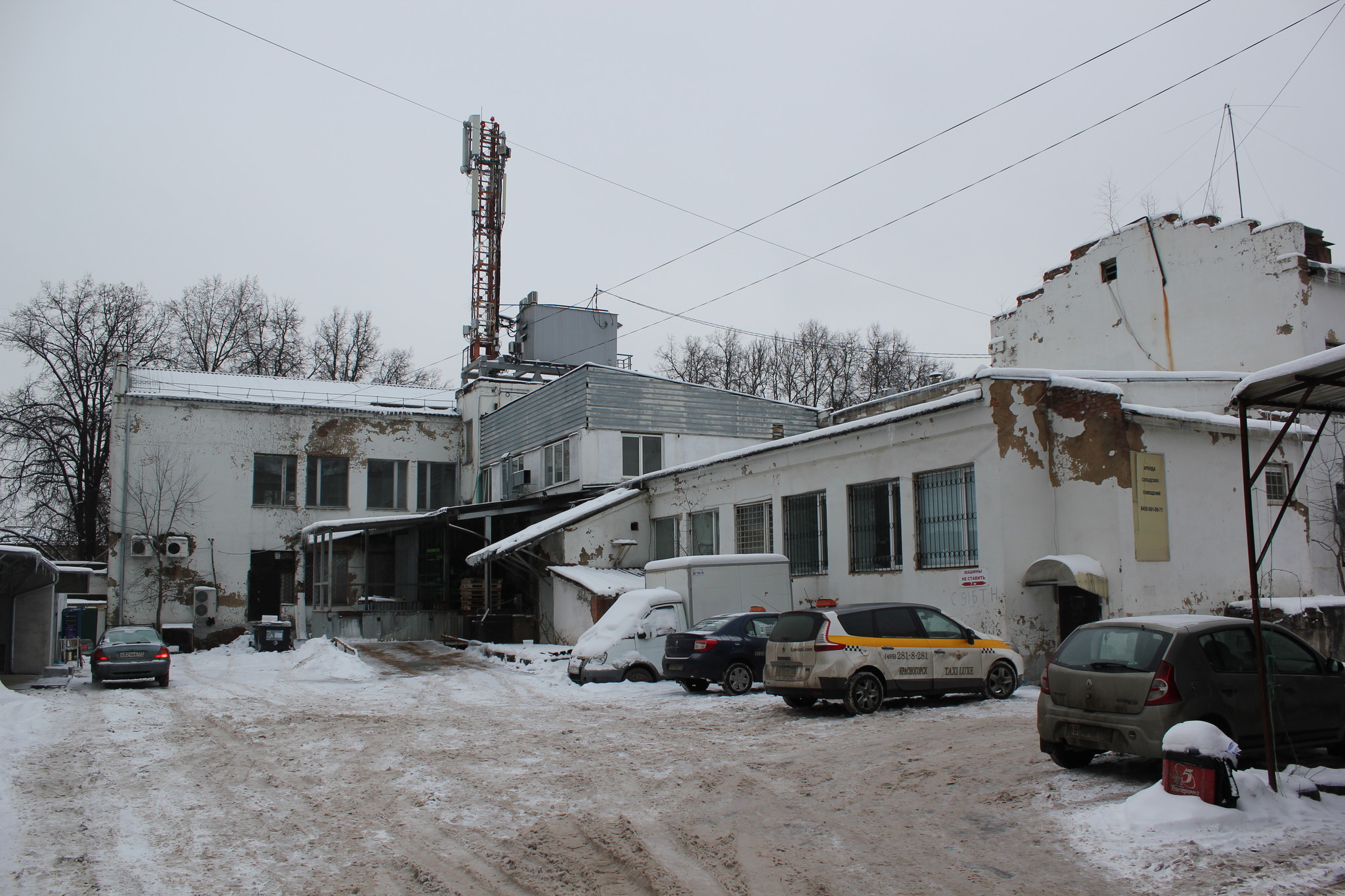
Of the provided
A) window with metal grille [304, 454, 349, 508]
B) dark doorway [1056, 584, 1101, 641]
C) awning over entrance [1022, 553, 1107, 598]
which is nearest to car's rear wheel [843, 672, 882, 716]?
awning over entrance [1022, 553, 1107, 598]

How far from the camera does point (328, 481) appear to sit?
38.8m

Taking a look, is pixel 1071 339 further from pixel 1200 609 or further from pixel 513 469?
pixel 513 469

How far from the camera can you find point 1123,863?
257 inches

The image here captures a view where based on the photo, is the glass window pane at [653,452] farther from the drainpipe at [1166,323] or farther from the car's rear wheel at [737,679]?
the car's rear wheel at [737,679]

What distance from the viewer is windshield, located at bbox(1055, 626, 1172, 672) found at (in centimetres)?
852

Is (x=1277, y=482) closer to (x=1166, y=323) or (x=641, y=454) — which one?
(x=1166, y=323)

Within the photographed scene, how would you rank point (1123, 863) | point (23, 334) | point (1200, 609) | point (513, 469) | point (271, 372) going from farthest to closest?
point (271, 372), point (23, 334), point (513, 469), point (1200, 609), point (1123, 863)

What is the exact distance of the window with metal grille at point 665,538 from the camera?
93.4 feet

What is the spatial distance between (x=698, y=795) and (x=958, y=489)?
11.6 m

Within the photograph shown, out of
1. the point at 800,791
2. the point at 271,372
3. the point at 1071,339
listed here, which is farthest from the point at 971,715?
the point at 271,372

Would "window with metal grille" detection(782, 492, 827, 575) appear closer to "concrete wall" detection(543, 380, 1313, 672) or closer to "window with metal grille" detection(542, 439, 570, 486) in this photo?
"concrete wall" detection(543, 380, 1313, 672)

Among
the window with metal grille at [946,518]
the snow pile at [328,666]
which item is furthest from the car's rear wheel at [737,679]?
the snow pile at [328,666]

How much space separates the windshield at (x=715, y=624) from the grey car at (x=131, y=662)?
1119 centimetres

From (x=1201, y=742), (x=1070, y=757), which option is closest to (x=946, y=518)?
(x=1070, y=757)
